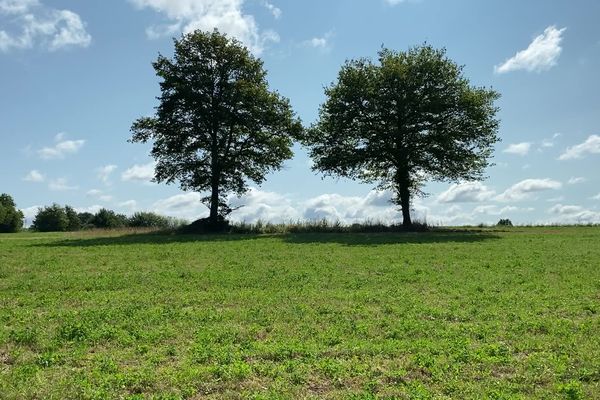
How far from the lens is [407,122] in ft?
183

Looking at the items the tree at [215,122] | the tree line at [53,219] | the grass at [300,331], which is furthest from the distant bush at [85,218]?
the grass at [300,331]

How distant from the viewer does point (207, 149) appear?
5644 cm

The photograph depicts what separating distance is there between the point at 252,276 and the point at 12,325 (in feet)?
31.4

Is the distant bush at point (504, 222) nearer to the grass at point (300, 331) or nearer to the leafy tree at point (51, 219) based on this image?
the grass at point (300, 331)

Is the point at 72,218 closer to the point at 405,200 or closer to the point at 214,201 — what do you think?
the point at 214,201

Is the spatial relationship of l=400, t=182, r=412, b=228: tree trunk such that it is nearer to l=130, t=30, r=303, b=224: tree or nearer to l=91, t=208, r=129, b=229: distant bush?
l=130, t=30, r=303, b=224: tree

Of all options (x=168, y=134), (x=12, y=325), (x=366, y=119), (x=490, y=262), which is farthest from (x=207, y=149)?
(x=12, y=325)

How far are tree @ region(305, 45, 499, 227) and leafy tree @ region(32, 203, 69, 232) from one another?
94.5m

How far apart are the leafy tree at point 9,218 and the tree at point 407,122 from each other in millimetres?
96044

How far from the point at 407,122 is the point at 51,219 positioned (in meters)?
106

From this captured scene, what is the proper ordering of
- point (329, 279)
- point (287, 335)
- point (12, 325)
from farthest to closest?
point (329, 279) → point (12, 325) → point (287, 335)

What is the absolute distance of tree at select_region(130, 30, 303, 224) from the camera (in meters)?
54.8

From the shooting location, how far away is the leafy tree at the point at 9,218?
123 metres

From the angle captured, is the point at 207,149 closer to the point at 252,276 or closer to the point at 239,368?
the point at 252,276
